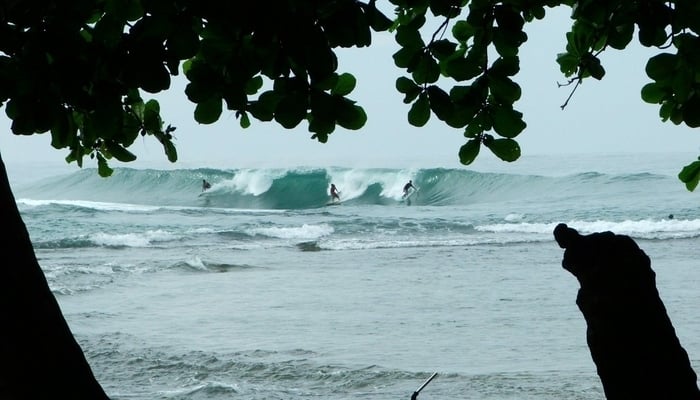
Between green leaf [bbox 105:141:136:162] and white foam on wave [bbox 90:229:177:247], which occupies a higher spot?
green leaf [bbox 105:141:136:162]

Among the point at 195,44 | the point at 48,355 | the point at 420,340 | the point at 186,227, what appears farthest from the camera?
the point at 186,227

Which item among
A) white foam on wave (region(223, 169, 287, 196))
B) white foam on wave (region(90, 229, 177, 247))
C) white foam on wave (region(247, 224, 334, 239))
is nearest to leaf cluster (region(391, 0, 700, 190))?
white foam on wave (region(90, 229, 177, 247))

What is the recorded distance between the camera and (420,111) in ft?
9.30

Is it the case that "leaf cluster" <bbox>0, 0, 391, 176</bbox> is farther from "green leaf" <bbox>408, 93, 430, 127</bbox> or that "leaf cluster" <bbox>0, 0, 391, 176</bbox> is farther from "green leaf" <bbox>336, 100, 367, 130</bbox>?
"green leaf" <bbox>408, 93, 430, 127</bbox>

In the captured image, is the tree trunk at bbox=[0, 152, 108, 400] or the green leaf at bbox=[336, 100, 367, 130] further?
the green leaf at bbox=[336, 100, 367, 130]

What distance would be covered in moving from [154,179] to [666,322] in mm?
44034

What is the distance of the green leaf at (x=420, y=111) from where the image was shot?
2828 millimetres

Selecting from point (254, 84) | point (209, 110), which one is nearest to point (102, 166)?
point (254, 84)

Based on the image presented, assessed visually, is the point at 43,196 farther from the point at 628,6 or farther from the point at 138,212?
the point at 628,6

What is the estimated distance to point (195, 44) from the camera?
2.32m

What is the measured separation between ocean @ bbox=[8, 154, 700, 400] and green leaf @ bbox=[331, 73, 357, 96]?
4798 mm

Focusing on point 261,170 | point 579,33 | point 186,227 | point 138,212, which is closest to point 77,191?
point 261,170

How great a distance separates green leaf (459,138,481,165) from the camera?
10.2 ft

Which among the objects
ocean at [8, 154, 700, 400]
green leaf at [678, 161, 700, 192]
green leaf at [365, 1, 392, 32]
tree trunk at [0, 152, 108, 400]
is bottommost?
ocean at [8, 154, 700, 400]
